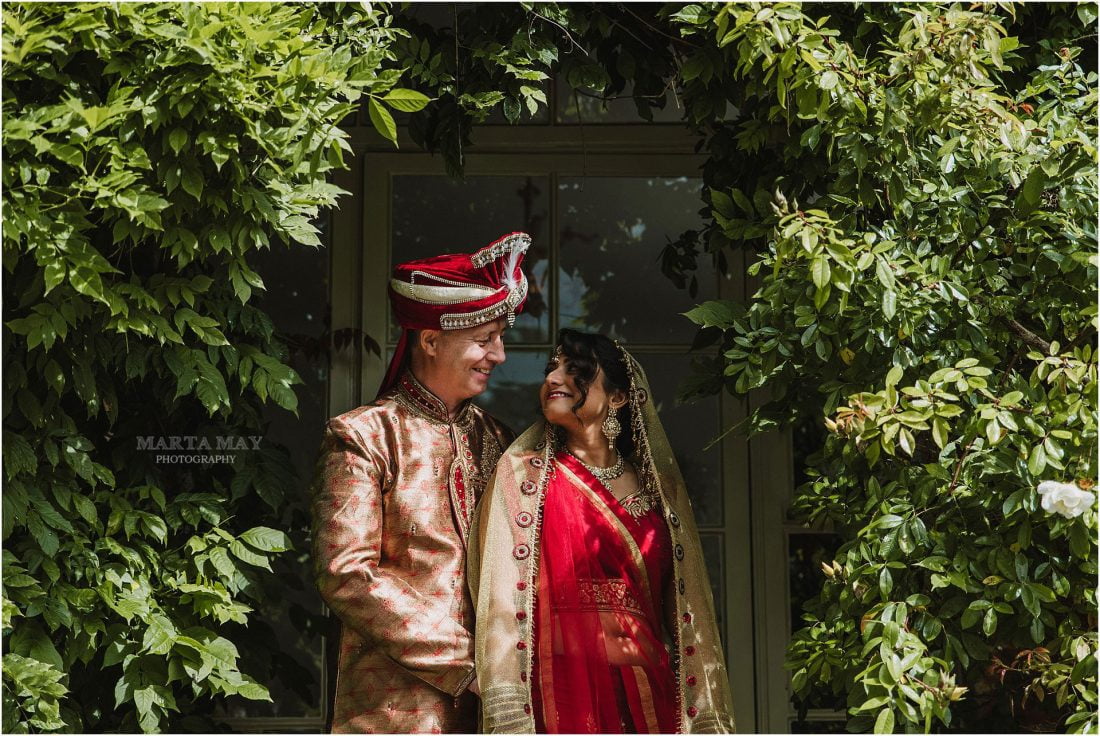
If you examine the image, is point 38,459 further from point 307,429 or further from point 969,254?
point 969,254

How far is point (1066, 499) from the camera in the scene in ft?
8.31

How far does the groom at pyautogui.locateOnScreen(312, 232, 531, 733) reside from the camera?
297 cm

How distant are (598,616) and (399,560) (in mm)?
485

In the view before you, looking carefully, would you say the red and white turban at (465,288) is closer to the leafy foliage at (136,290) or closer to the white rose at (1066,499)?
the leafy foliage at (136,290)

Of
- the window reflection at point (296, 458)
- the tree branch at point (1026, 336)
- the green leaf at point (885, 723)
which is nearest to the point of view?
the green leaf at point (885, 723)

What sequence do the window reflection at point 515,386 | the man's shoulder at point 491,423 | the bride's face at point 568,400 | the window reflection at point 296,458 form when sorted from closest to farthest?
the bride's face at point 568,400 → the man's shoulder at point 491,423 → the window reflection at point 296,458 → the window reflection at point 515,386

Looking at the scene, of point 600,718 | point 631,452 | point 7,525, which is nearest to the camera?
point 7,525

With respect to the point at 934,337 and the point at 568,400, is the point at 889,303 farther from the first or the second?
the point at 568,400

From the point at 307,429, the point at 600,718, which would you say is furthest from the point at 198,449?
the point at 600,718

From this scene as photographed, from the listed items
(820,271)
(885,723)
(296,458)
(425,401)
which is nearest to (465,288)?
(425,401)

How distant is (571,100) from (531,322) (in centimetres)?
70

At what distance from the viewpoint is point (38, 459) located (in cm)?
291

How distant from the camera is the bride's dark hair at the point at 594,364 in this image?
124 inches

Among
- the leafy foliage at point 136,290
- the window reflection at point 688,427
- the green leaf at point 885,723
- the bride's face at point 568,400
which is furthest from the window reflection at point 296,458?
the green leaf at point 885,723
